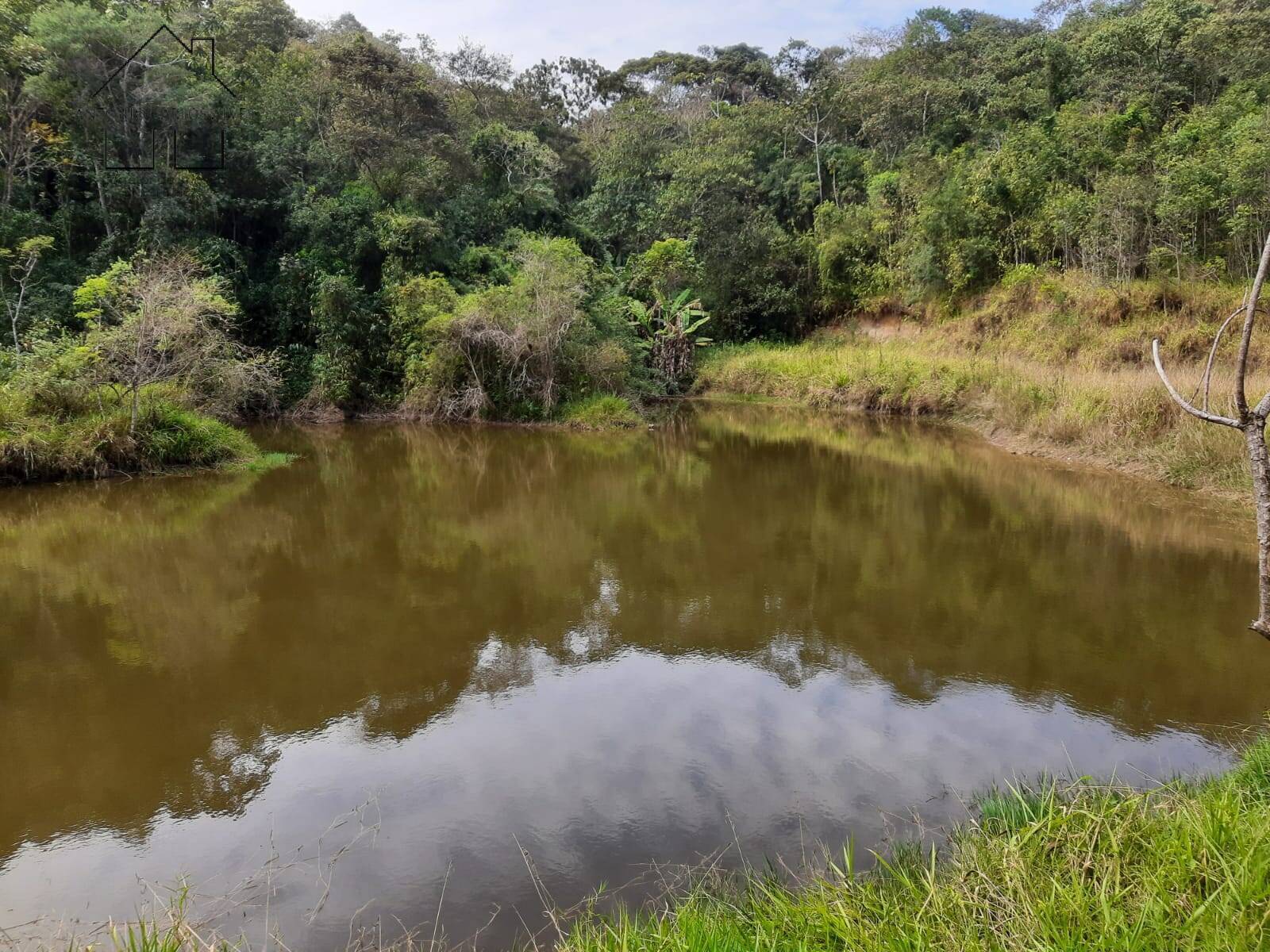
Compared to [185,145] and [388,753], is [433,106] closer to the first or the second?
→ [185,145]

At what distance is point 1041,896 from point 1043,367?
1547 centimetres

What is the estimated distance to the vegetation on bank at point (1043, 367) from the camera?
1136 cm

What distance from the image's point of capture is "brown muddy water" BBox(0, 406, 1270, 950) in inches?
149

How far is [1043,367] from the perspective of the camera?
1597 cm

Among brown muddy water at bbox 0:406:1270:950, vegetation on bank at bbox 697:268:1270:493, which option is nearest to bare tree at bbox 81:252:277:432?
brown muddy water at bbox 0:406:1270:950

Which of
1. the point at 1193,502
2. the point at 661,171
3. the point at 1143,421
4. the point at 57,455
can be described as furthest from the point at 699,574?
the point at 661,171

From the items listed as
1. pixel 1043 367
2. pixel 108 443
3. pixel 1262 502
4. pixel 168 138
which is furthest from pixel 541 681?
pixel 168 138

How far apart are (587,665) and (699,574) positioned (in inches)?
88.1

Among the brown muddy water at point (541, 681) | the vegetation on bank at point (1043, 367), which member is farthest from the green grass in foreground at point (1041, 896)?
the vegetation on bank at point (1043, 367)

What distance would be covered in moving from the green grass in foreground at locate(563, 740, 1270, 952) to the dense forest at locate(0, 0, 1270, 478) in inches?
448

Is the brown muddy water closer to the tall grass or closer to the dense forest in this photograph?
the tall grass

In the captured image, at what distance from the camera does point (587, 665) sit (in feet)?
19.6

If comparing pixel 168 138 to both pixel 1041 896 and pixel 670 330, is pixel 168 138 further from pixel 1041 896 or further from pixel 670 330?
pixel 1041 896

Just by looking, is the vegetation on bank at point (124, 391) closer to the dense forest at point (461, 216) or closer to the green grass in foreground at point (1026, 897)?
the dense forest at point (461, 216)
